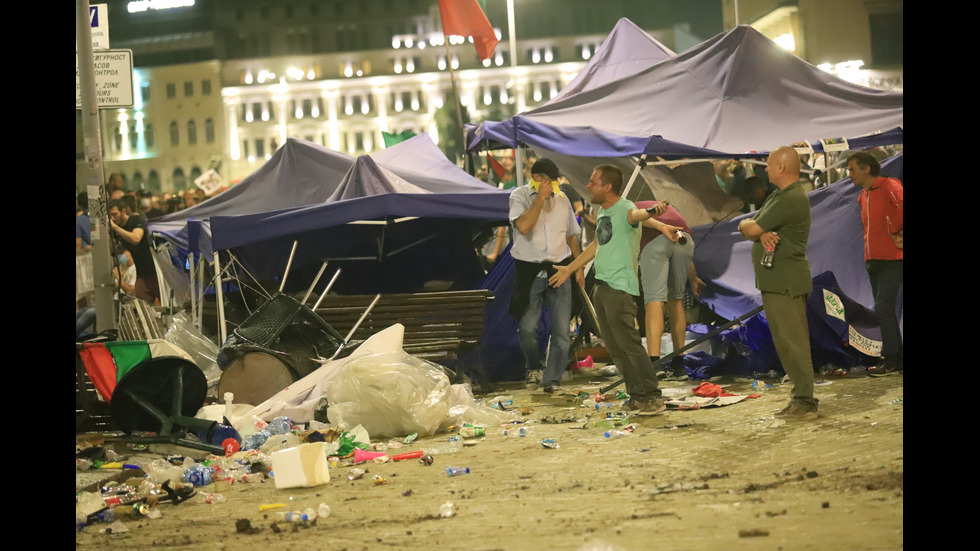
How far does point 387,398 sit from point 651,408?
207 cm

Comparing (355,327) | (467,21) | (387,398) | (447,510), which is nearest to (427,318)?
(355,327)

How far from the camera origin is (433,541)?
16.5ft

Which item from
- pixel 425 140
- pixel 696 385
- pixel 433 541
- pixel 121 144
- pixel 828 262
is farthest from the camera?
pixel 121 144

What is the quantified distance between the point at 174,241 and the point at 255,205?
4.75ft

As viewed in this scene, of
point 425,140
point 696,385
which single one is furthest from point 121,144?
point 696,385

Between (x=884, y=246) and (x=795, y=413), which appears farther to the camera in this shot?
(x=884, y=246)

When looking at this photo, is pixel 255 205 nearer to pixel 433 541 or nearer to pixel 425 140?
pixel 425 140

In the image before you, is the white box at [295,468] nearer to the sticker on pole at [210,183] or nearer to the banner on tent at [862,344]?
the banner on tent at [862,344]

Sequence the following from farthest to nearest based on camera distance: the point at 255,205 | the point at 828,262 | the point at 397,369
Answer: the point at 255,205 < the point at 828,262 < the point at 397,369

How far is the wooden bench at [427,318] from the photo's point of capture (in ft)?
35.0

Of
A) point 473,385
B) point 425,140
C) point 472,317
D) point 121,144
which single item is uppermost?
point 121,144

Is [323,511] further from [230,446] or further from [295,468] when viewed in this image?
[230,446]

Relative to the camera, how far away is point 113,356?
861 cm

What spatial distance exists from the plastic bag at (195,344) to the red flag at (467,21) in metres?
8.67
